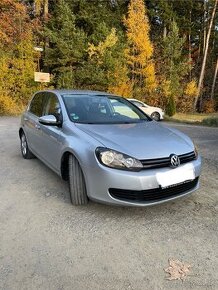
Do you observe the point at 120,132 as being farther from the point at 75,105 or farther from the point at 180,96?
the point at 180,96

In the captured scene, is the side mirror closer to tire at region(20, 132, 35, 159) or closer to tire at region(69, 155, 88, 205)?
tire at region(69, 155, 88, 205)

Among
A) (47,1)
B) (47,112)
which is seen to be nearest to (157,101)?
(47,1)

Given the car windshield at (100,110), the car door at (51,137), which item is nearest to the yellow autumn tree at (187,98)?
the car windshield at (100,110)

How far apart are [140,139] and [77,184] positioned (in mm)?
951

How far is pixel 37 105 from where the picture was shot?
6117 millimetres

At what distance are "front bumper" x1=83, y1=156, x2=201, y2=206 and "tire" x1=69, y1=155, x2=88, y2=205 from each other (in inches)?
7.0

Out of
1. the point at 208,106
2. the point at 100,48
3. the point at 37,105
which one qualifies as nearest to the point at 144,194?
the point at 37,105

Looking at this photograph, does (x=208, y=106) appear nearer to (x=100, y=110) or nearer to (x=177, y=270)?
(x=100, y=110)

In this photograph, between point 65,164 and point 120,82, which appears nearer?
point 65,164

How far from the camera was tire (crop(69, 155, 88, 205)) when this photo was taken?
3.91 meters

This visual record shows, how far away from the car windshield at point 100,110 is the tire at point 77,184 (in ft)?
2.48

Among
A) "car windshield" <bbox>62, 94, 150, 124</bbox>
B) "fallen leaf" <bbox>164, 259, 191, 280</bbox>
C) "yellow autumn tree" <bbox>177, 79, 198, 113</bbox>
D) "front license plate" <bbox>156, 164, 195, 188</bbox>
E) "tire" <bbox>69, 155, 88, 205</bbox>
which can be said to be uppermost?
"car windshield" <bbox>62, 94, 150, 124</bbox>

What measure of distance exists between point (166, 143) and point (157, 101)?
2828cm

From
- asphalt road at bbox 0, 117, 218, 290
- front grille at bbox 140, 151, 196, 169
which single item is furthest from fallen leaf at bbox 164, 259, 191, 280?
front grille at bbox 140, 151, 196, 169
